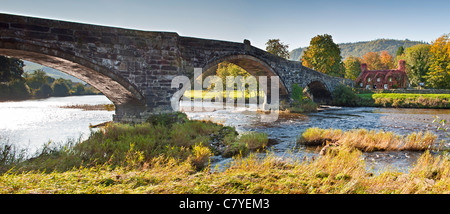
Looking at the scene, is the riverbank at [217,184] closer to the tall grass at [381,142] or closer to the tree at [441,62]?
the tall grass at [381,142]

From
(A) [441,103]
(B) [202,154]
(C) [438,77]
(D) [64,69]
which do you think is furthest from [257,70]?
(C) [438,77]

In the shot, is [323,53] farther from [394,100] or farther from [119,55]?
[119,55]

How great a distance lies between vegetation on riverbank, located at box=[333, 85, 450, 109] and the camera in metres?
29.7

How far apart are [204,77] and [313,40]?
23286mm

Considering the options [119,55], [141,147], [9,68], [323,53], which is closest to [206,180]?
[141,147]

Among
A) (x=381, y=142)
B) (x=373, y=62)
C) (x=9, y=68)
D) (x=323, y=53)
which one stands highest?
(x=373, y=62)

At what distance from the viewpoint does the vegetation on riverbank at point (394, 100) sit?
97.4ft

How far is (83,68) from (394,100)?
112ft

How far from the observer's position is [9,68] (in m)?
18.5

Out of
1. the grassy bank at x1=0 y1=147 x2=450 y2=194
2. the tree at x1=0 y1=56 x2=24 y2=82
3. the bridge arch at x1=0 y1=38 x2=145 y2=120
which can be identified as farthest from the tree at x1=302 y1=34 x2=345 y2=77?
the grassy bank at x1=0 y1=147 x2=450 y2=194

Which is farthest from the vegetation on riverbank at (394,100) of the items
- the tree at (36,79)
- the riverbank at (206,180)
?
the tree at (36,79)

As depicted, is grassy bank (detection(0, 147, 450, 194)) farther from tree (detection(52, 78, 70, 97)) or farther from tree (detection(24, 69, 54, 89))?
tree (detection(52, 78, 70, 97))
